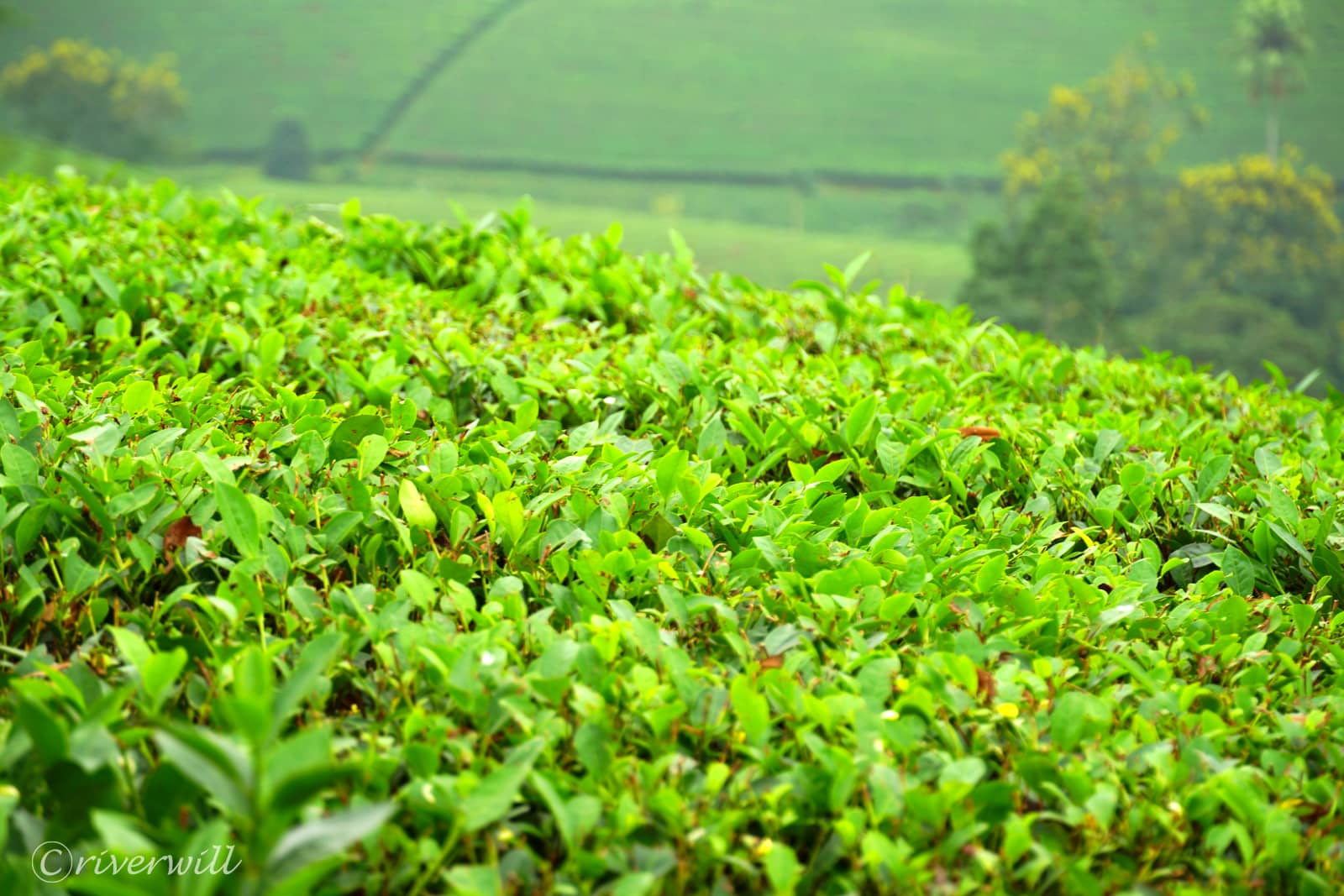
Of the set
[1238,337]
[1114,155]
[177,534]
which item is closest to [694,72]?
[1114,155]

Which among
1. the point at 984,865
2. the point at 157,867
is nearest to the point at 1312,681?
the point at 984,865

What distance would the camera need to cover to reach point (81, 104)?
26.9 metres

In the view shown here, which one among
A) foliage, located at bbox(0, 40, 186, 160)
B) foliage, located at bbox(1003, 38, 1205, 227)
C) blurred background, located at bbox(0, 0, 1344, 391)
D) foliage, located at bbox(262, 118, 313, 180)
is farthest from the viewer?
foliage, located at bbox(262, 118, 313, 180)

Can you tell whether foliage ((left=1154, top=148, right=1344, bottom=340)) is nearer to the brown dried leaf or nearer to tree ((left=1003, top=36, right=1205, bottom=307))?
tree ((left=1003, top=36, right=1205, bottom=307))

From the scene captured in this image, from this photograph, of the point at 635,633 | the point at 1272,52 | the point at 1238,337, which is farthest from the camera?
the point at 1272,52

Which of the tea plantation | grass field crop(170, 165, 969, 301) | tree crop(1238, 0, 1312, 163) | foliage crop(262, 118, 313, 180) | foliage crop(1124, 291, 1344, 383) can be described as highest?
tree crop(1238, 0, 1312, 163)

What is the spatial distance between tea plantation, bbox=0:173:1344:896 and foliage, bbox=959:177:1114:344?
20.5m

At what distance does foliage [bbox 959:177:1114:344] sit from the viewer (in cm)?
2164

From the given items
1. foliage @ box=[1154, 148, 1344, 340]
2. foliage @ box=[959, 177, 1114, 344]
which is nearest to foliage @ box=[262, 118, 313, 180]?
foliage @ box=[959, 177, 1114, 344]

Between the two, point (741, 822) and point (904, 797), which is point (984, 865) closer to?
point (904, 797)

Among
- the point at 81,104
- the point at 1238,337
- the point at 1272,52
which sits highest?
the point at 1272,52

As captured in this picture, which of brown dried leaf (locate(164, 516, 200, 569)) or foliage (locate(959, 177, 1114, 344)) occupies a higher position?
brown dried leaf (locate(164, 516, 200, 569))

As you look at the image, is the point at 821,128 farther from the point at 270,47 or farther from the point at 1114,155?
the point at 270,47

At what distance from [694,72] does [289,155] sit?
34.9ft
